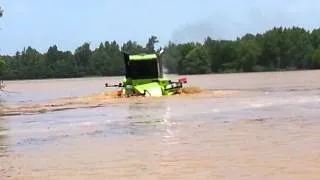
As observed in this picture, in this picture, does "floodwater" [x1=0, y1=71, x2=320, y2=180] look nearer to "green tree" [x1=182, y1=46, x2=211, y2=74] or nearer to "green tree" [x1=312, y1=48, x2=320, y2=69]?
"green tree" [x1=312, y1=48, x2=320, y2=69]

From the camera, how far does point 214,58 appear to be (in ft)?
462

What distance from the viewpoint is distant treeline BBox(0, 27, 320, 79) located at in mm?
133125

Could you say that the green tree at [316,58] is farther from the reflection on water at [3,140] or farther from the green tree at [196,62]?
the reflection on water at [3,140]

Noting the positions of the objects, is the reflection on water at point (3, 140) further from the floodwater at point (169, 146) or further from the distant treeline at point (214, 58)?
the distant treeline at point (214, 58)

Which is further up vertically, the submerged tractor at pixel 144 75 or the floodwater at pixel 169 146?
the submerged tractor at pixel 144 75

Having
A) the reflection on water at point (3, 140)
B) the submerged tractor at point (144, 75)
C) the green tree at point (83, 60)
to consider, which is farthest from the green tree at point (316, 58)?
the reflection on water at point (3, 140)

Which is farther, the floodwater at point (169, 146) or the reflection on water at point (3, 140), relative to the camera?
the reflection on water at point (3, 140)

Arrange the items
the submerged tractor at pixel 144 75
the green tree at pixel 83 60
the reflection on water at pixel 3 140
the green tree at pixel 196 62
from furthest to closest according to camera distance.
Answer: the green tree at pixel 83 60
the green tree at pixel 196 62
the submerged tractor at pixel 144 75
the reflection on water at pixel 3 140

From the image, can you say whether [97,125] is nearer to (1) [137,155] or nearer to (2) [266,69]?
(1) [137,155]

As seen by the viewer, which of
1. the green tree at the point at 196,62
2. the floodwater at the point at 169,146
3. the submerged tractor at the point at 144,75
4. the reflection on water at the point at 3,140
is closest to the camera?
the floodwater at the point at 169,146

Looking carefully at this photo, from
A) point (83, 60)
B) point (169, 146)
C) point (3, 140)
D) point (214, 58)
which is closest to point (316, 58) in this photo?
point (214, 58)

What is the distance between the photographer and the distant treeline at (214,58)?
5241 inches

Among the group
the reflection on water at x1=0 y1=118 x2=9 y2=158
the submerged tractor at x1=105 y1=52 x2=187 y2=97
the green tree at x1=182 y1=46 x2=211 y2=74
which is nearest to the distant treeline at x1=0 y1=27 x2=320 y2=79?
the green tree at x1=182 y1=46 x2=211 y2=74

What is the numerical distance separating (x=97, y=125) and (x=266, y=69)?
376 feet
